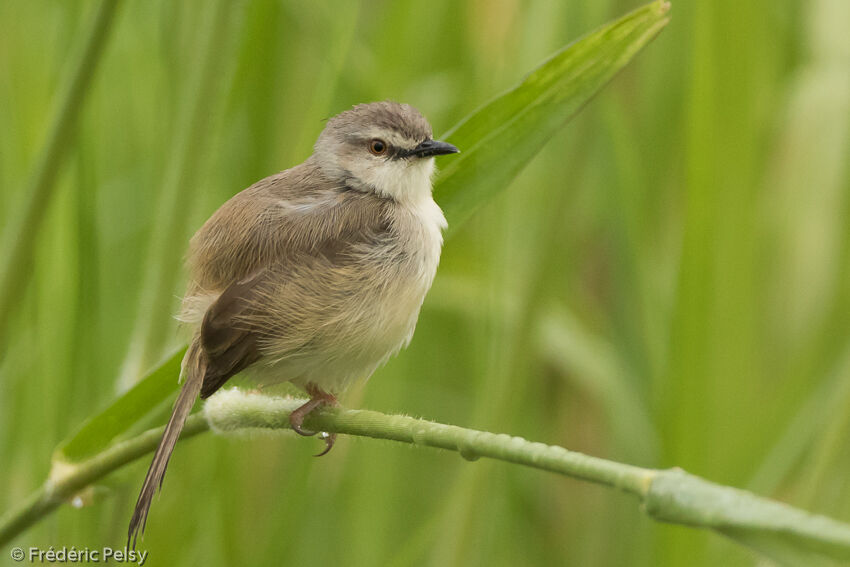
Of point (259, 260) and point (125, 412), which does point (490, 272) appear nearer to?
point (259, 260)

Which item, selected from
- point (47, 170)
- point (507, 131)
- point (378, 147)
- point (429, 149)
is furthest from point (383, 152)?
point (47, 170)

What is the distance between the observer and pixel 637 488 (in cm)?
98

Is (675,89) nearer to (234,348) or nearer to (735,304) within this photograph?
(735,304)

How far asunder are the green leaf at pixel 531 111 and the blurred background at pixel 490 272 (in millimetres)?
291

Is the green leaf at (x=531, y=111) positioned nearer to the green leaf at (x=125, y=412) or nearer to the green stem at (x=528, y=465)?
the green stem at (x=528, y=465)

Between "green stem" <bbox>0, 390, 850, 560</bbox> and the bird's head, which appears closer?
"green stem" <bbox>0, 390, 850, 560</bbox>

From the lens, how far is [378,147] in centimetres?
233

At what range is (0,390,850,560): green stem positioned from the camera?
32.2 inches

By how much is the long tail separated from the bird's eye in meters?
0.71

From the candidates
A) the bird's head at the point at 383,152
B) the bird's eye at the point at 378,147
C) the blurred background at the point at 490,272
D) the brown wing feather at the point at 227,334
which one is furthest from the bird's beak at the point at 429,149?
the brown wing feather at the point at 227,334

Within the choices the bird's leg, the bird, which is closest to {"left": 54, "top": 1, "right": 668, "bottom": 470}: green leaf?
the bird

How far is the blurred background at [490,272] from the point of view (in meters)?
2.01

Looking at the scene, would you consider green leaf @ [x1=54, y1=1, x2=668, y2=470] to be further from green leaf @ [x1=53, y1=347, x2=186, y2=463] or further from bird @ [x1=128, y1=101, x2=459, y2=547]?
bird @ [x1=128, y1=101, x2=459, y2=547]

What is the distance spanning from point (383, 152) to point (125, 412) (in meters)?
0.93
